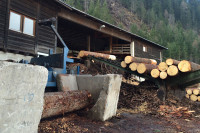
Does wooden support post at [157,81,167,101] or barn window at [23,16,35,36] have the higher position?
barn window at [23,16,35,36]

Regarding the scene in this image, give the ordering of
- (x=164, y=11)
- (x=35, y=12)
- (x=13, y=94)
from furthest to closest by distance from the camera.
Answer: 1. (x=164, y=11)
2. (x=35, y=12)
3. (x=13, y=94)

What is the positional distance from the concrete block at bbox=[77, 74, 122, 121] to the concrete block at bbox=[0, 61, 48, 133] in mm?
1715

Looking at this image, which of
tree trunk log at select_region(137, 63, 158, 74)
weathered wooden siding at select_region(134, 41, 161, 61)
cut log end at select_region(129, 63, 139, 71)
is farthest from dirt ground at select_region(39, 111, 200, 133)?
weathered wooden siding at select_region(134, 41, 161, 61)

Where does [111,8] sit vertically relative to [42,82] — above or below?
above

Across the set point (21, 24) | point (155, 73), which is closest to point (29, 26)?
point (21, 24)

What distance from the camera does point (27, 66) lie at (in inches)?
87.8

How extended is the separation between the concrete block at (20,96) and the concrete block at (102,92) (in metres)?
1.71

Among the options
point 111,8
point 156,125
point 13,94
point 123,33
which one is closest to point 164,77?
point 156,125

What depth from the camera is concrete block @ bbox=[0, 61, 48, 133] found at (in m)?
1.95

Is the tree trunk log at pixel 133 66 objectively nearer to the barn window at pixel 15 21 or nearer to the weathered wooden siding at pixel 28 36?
the weathered wooden siding at pixel 28 36

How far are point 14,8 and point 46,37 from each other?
229 cm

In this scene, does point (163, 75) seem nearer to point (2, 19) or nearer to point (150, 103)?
point (150, 103)

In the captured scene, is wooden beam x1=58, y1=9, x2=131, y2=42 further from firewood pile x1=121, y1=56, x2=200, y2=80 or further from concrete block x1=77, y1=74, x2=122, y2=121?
concrete block x1=77, y1=74, x2=122, y2=121

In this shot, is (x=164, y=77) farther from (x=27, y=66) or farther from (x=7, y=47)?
(x=7, y=47)
